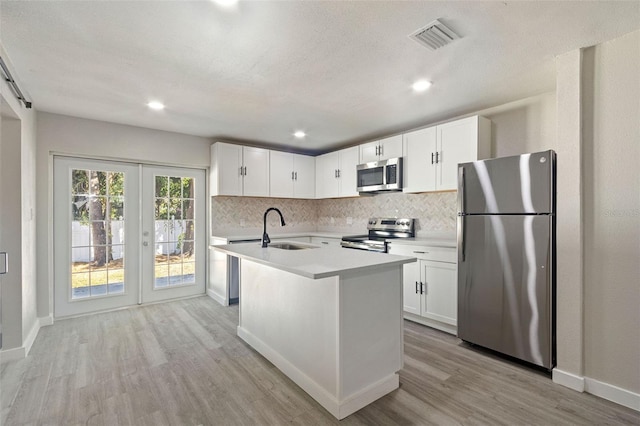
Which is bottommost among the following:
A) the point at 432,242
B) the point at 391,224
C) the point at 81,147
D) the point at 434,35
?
the point at 432,242

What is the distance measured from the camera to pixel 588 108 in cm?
215

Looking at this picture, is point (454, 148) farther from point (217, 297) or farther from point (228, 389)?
point (217, 297)

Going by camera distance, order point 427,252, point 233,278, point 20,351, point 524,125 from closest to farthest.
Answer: point 20,351 < point 524,125 < point 427,252 < point 233,278

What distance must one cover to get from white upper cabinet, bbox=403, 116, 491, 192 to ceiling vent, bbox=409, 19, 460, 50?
138 centimetres

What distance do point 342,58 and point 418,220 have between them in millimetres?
2446

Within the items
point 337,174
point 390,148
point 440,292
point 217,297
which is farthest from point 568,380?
point 217,297

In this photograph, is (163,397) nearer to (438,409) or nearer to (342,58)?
(438,409)

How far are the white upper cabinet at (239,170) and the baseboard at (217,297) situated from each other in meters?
1.42

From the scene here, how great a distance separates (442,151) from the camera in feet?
11.1

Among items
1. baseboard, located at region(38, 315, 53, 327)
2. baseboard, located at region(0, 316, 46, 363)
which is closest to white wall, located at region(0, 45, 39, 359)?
baseboard, located at region(0, 316, 46, 363)

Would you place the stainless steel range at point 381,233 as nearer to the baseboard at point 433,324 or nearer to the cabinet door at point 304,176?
the baseboard at point 433,324

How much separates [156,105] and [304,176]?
2503 mm

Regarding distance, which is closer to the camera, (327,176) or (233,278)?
(233,278)

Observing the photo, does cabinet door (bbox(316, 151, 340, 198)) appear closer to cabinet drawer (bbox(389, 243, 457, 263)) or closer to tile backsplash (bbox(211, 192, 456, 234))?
tile backsplash (bbox(211, 192, 456, 234))
